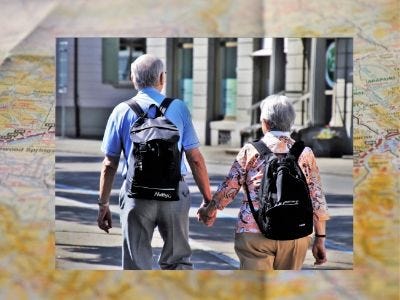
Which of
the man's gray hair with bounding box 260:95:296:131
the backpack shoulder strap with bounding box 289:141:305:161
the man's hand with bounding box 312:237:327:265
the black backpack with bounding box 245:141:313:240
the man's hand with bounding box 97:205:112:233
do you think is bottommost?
the man's hand with bounding box 312:237:327:265

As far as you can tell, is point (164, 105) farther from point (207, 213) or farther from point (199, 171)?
point (207, 213)

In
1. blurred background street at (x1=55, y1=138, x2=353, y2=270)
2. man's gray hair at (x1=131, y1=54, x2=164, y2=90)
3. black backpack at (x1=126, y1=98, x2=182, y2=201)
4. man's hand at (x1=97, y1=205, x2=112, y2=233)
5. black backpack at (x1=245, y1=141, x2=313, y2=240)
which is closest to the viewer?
black backpack at (x1=245, y1=141, x2=313, y2=240)

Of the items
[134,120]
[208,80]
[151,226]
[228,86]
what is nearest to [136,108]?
[134,120]

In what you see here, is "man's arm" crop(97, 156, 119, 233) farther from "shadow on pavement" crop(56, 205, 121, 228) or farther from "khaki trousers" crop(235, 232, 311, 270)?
"khaki trousers" crop(235, 232, 311, 270)

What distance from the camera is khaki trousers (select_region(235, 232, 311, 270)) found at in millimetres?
5957

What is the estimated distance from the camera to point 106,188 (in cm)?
622

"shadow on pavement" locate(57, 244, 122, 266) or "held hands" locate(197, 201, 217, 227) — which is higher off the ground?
"held hands" locate(197, 201, 217, 227)

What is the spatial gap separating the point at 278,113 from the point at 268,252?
641 millimetres

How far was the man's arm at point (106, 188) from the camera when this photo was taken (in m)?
6.15

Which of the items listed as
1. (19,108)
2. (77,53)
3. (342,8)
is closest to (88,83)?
(77,53)

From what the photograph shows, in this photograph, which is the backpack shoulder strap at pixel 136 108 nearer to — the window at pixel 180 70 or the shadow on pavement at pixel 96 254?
the window at pixel 180 70

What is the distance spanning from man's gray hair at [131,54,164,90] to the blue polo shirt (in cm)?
3

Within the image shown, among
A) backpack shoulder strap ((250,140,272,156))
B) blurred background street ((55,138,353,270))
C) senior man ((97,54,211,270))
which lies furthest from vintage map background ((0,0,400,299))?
backpack shoulder strap ((250,140,272,156))

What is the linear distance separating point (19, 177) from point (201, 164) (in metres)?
0.89
